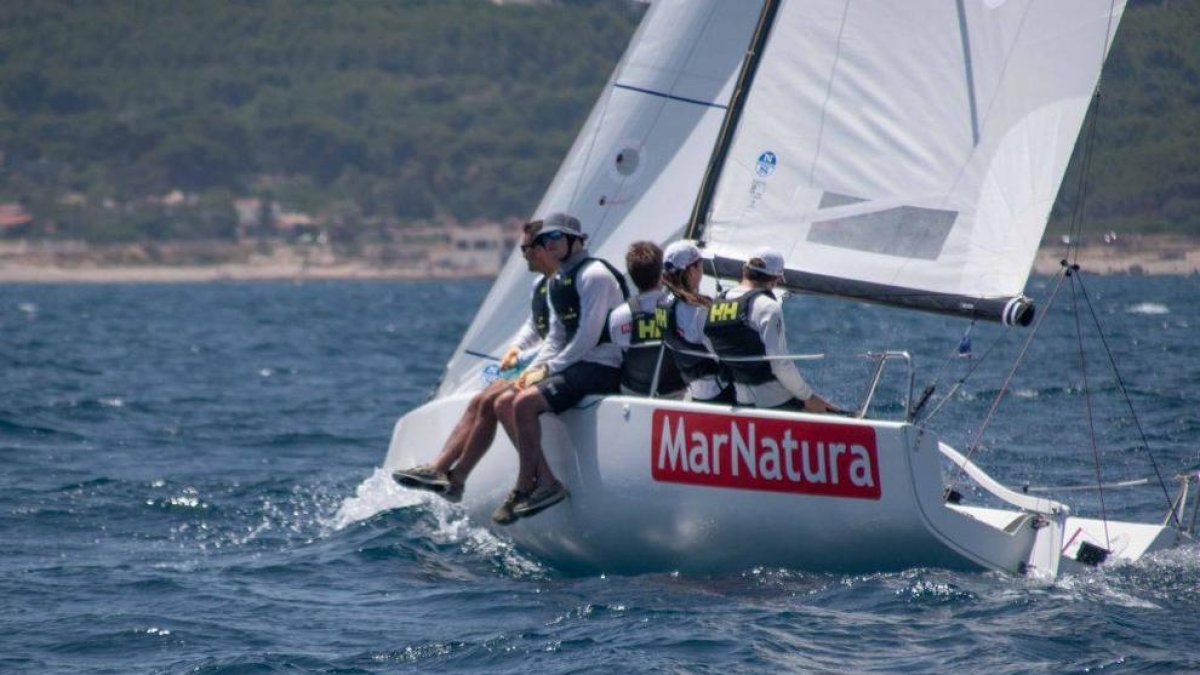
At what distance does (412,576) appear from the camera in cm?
711

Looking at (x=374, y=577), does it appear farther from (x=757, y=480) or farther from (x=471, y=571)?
(x=757, y=480)

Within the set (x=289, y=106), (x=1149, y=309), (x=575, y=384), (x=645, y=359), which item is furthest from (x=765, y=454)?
(x=289, y=106)

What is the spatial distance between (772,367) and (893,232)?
3.06 ft

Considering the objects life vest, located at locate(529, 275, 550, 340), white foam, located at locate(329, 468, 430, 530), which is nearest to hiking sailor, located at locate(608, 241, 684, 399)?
life vest, located at locate(529, 275, 550, 340)

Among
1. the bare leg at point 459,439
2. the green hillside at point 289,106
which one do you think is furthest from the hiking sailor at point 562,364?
the green hillside at point 289,106

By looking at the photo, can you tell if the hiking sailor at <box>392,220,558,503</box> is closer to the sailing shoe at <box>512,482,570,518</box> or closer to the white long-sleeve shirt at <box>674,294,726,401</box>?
the sailing shoe at <box>512,482,570,518</box>

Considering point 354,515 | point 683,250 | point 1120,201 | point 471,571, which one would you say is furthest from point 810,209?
point 1120,201

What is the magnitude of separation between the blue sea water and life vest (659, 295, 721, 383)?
0.55m

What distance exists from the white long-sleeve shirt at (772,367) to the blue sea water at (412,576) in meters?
0.42

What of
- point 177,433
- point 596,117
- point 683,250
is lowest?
point 177,433

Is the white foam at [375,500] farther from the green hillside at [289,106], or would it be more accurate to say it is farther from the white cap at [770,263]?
the green hillside at [289,106]

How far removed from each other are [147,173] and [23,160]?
6.29m

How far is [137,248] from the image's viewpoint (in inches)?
3236

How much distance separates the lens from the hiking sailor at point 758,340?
21.1 ft
